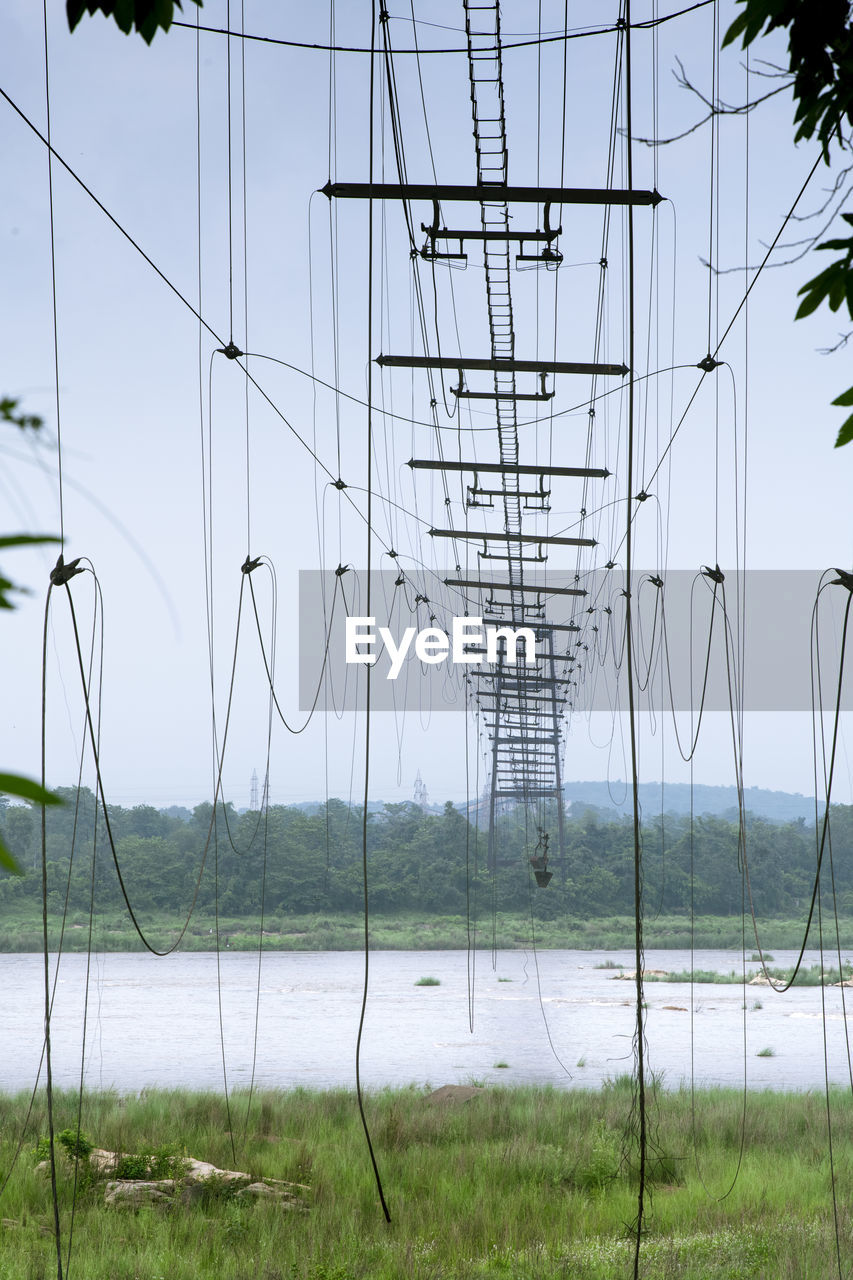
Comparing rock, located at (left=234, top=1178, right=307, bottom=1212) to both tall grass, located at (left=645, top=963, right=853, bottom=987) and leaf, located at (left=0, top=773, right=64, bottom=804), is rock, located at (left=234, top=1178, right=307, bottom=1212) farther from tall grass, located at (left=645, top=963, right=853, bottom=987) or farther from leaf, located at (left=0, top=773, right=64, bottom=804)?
tall grass, located at (left=645, top=963, right=853, bottom=987)

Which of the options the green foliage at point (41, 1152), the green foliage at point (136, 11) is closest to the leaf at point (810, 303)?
the green foliage at point (136, 11)

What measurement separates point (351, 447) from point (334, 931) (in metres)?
24.7

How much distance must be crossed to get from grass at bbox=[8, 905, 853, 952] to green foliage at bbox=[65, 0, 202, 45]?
42042 millimetres

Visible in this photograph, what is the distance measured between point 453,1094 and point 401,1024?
1294cm

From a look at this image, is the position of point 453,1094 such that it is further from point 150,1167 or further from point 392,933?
point 392,933

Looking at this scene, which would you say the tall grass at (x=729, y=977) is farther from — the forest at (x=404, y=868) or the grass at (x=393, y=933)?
the forest at (x=404, y=868)

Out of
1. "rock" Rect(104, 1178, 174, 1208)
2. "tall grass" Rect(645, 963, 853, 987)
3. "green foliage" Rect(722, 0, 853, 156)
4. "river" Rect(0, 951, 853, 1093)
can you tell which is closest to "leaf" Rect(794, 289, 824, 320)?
"green foliage" Rect(722, 0, 853, 156)

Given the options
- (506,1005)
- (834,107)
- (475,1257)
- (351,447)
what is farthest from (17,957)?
(834,107)

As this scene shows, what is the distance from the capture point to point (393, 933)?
46250 mm

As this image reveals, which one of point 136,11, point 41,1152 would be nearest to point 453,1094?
point 41,1152

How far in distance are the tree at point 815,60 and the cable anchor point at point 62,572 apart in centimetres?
415

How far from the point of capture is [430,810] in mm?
56375

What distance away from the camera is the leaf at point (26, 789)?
0.76 m

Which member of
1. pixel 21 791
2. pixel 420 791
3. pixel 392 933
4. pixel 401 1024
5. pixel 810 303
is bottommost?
pixel 401 1024
